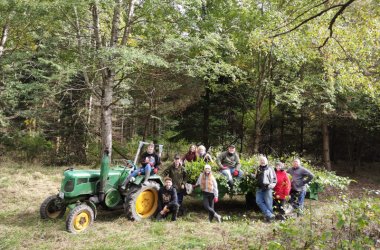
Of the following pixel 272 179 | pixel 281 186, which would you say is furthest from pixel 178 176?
pixel 281 186

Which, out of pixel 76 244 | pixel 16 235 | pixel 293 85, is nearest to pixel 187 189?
pixel 76 244

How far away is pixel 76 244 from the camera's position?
598 cm

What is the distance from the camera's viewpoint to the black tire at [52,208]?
292 inches

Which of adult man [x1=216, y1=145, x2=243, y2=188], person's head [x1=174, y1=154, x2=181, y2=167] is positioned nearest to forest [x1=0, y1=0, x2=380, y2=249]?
person's head [x1=174, y1=154, x2=181, y2=167]

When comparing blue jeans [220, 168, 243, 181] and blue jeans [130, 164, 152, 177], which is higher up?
blue jeans [130, 164, 152, 177]

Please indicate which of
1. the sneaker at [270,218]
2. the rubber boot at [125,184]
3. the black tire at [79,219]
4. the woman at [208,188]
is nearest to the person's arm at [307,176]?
the sneaker at [270,218]

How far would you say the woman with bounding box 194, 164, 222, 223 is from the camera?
809 centimetres

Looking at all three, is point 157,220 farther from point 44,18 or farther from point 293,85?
point 293,85

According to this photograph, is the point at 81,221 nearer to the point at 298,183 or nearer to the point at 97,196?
the point at 97,196

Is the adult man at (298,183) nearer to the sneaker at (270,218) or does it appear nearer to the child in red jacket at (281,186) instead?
the child in red jacket at (281,186)

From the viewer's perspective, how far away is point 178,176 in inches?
338

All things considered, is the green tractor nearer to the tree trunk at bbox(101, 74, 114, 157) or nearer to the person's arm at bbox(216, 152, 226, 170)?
the person's arm at bbox(216, 152, 226, 170)

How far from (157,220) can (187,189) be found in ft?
3.53

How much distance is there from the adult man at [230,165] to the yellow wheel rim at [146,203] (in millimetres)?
1910
